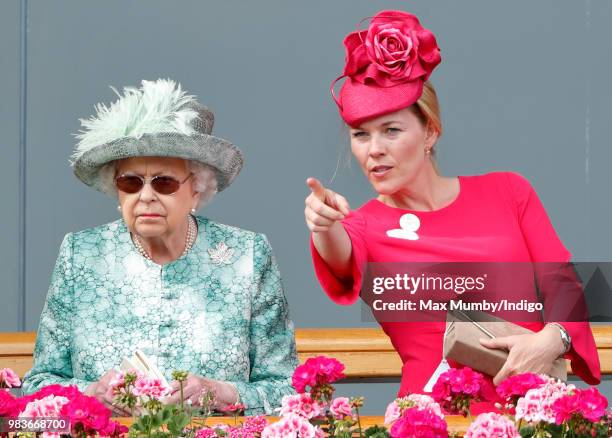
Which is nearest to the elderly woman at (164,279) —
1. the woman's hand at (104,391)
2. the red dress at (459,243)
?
the woman's hand at (104,391)

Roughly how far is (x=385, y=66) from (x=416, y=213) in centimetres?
43

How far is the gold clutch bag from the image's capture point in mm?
3316

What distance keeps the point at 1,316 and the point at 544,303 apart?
2.40 meters

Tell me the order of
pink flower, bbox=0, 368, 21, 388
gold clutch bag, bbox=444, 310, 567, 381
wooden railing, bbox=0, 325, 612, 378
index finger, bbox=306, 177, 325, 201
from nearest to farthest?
pink flower, bbox=0, 368, 21, 388, index finger, bbox=306, 177, 325, 201, gold clutch bag, bbox=444, 310, 567, 381, wooden railing, bbox=0, 325, 612, 378

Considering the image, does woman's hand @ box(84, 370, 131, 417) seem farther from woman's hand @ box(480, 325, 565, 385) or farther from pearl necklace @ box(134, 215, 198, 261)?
woman's hand @ box(480, 325, 565, 385)

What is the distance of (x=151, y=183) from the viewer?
11.8 feet

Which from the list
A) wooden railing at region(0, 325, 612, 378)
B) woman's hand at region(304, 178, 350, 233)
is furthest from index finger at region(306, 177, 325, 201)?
wooden railing at region(0, 325, 612, 378)

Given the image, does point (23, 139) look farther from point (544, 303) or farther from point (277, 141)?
point (544, 303)

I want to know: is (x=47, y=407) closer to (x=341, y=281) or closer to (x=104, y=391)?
(x=104, y=391)

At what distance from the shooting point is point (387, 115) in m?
3.48

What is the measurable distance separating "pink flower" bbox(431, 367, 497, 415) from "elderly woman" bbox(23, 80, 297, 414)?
1.08 metres

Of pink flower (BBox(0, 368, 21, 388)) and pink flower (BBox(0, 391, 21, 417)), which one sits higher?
pink flower (BBox(0, 368, 21, 388))

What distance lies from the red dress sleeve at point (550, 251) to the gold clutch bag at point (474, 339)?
0.83 ft

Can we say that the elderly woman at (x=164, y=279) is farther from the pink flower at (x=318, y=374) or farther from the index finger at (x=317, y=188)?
the pink flower at (x=318, y=374)
